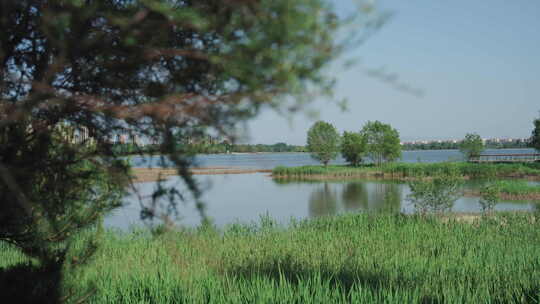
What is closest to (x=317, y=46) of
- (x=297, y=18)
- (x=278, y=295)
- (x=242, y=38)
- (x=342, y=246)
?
(x=297, y=18)

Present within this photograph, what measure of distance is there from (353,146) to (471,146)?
42.5ft

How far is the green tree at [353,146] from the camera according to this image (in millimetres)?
45156

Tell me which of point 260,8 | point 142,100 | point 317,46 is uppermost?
point 260,8

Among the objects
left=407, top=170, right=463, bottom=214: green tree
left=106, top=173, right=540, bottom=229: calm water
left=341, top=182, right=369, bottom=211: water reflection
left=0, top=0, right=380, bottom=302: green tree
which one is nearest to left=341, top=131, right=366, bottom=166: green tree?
left=341, top=182, right=369, bottom=211: water reflection

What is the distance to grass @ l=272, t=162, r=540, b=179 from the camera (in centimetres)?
3228

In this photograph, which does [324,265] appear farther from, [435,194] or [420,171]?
[420,171]

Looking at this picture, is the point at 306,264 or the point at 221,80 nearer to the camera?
the point at 221,80

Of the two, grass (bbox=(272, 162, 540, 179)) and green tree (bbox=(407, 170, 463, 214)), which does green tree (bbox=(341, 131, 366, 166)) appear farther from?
green tree (bbox=(407, 170, 463, 214))

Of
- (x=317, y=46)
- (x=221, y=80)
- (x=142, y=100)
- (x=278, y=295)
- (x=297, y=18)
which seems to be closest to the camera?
(x=297, y=18)

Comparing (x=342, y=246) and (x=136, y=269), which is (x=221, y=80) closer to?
(x=136, y=269)

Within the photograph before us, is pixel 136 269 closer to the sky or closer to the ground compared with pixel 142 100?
closer to the ground

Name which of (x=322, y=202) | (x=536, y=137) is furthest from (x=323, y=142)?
(x=322, y=202)

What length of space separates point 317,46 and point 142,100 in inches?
30.7

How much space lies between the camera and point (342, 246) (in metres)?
7.92
